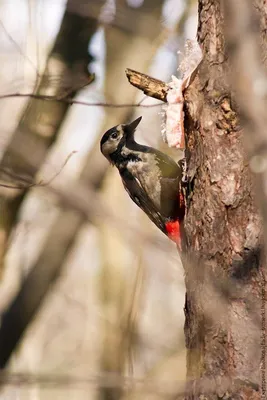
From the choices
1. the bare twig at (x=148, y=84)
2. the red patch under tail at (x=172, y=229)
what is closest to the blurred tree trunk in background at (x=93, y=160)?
the red patch under tail at (x=172, y=229)

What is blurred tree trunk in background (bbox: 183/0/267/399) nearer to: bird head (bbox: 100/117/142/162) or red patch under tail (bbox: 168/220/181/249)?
red patch under tail (bbox: 168/220/181/249)

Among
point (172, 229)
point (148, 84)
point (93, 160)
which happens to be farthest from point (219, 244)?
point (93, 160)

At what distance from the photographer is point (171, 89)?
3.31 metres

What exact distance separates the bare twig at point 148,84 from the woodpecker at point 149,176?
0.88 metres

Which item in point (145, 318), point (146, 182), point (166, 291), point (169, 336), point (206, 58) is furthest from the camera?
point (166, 291)

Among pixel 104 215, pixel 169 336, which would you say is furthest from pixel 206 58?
pixel 169 336

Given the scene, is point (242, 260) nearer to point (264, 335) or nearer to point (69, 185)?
point (264, 335)

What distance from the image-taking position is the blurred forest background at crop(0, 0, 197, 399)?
3549 mm

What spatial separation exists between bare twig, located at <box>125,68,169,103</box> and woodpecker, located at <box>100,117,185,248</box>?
2.88 feet

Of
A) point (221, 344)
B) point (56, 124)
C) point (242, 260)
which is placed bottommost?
point (221, 344)

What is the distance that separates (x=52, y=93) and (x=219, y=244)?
86.8 inches

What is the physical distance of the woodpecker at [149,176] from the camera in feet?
14.2

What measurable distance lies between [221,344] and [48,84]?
2493mm

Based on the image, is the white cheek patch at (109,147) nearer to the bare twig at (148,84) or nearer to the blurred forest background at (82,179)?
the blurred forest background at (82,179)
